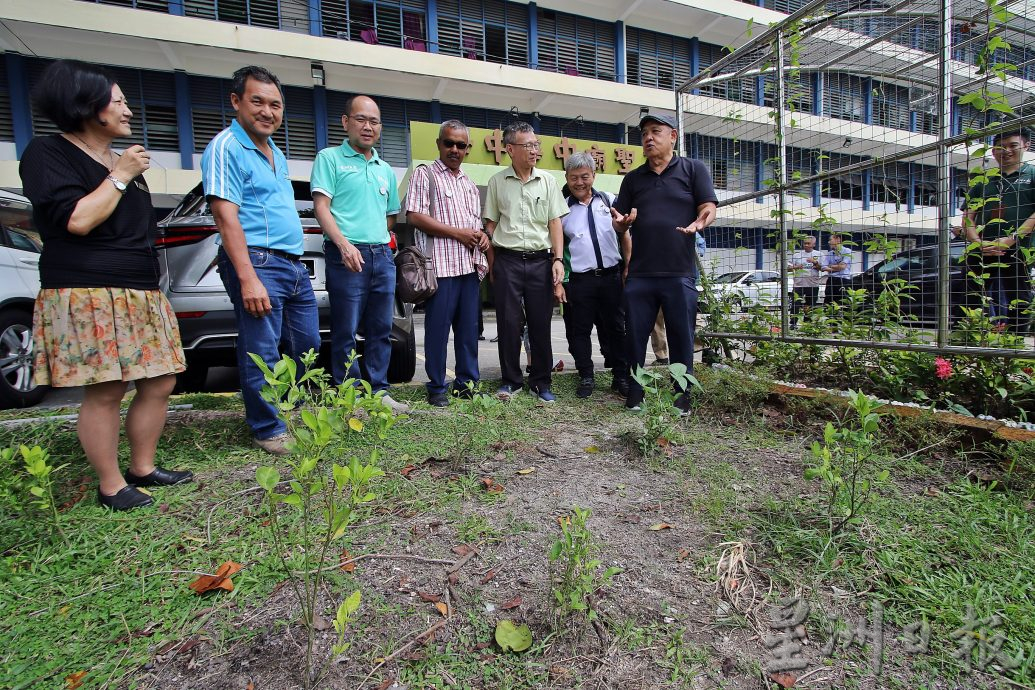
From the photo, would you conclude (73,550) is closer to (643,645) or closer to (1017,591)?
(643,645)

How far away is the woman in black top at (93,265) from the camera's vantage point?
6.43 feet

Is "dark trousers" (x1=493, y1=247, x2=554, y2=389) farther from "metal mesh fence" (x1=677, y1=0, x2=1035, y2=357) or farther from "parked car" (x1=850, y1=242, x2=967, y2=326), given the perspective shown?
"parked car" (x1=850, y1=242, x2=967, y2=326)

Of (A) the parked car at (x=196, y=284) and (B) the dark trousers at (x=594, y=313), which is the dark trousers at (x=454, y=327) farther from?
(A) the parked car at (x=196, y=284)

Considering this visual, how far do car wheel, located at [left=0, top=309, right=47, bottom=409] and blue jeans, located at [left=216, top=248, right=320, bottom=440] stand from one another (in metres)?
2.66

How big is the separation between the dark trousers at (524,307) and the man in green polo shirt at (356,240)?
0.82 meters

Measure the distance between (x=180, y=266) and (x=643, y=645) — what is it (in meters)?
3.59

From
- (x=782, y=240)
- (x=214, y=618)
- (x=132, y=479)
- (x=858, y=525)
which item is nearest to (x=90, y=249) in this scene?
(x=132, y=479)

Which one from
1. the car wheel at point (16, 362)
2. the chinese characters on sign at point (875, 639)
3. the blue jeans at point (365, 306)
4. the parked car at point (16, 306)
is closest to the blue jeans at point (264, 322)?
the blue jeans at point (365, 306)

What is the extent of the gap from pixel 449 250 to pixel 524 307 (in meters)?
0.72

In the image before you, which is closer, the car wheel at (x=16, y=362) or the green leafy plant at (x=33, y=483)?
the green leafy plant at (x=33, y=483)

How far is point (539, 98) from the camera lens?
18.3 m

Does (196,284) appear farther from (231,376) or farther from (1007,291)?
(1007,291)

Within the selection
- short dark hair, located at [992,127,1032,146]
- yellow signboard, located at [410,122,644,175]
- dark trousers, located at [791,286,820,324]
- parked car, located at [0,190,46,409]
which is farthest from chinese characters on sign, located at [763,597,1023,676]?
yellow signboard, located at [410,122,644,175]

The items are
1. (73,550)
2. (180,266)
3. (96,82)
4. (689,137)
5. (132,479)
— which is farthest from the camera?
(689,137)
